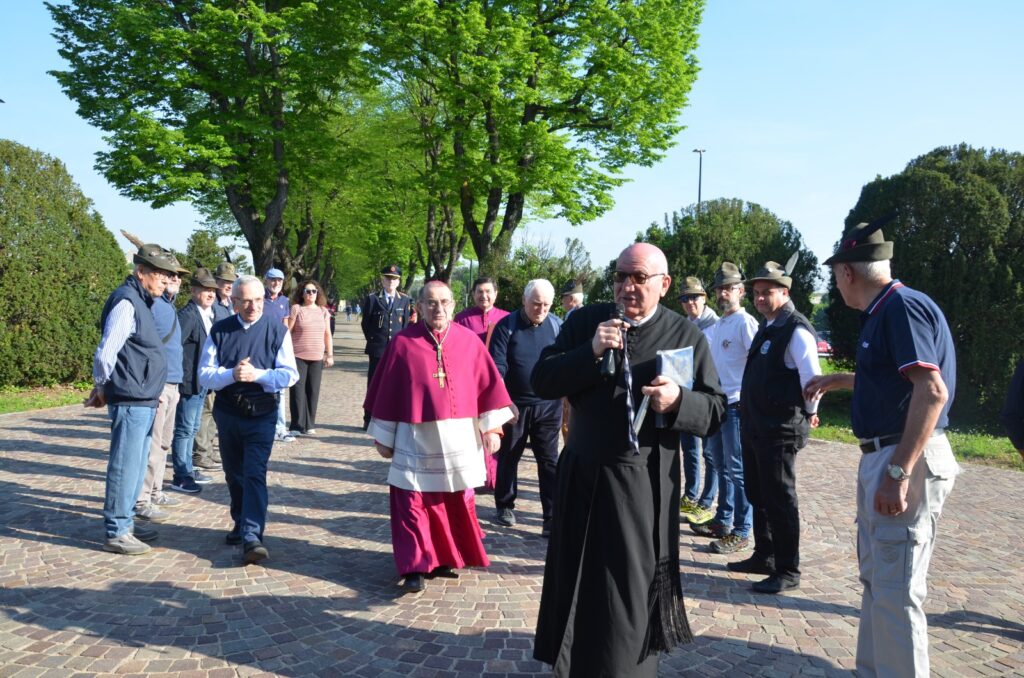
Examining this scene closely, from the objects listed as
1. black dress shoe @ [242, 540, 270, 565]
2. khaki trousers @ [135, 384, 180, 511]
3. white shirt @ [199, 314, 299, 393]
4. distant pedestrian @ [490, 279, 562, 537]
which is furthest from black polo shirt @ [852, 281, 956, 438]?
khaki trousers @ [135, 384, 180, 511]

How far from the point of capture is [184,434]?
7.34 m

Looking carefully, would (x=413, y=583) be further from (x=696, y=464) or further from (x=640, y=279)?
(x=696, y=464)

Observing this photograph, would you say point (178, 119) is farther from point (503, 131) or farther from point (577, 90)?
point (577, 90)

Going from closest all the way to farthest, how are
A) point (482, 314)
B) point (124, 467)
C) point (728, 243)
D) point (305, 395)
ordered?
1. point (124, 467)
2. point (482, 314)
3. point (305, 395)
4. point (728, 243)

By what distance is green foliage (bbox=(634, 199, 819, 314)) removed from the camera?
17312mm

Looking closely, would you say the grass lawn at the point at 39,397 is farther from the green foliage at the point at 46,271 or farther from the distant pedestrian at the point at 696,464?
the distant pedestrian at the point at 696,464

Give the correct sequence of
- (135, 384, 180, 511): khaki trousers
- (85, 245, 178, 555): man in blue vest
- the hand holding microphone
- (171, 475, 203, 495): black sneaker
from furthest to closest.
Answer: (171, 475, 203, 495): black sneaker
(135, 384, 180, 511): khaki trousers
(85, 245, 178, 555): man in blue vest
the hand holding microphone

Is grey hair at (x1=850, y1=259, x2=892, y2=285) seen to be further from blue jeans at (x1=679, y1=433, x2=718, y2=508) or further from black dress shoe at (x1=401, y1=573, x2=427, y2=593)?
blue jeans at (x1=679, y1=433, x2=718, y2=508)

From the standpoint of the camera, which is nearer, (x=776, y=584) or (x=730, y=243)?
(x=776, y=584)

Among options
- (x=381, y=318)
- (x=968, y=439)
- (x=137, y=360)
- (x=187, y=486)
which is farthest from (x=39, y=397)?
(x=968, y=439)

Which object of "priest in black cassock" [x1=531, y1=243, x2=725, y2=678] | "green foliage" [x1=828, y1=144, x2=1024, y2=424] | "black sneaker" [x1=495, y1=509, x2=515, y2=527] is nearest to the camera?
"priest in black cassock" [x1=531, y1=243, x2=725, y2=678]

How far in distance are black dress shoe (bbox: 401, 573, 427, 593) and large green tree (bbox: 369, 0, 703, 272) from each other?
14144 mm

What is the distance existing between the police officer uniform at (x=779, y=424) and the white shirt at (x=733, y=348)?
1034mm

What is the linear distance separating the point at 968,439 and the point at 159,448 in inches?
505
